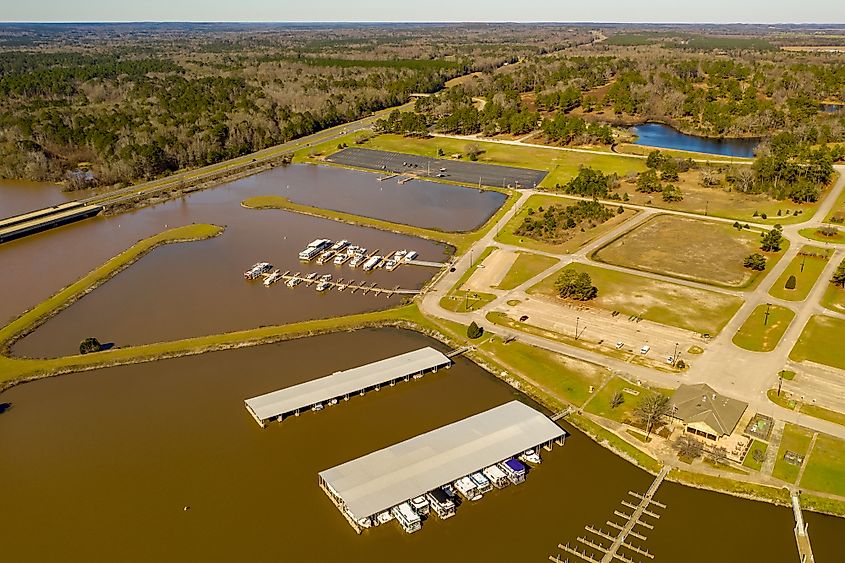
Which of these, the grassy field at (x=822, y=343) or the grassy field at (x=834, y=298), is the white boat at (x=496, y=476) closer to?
the grassy field at (x=822, y=343)

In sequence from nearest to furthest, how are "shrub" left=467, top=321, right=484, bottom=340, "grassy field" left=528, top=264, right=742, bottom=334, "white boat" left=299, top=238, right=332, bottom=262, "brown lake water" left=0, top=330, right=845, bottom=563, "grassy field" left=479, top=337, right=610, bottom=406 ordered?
1. "brown lake water" left=0, top=330, right=845, bottom=563
2. "grassy field" left=479, top=337, right=610, bottom=406
3. "shrub" left=467, top=321, right=484, bottom=340
4. "grassy field" left=528, top=264, right=742, bottom=334
5. "white boat" left=299, top=238, right=332, bottom=262

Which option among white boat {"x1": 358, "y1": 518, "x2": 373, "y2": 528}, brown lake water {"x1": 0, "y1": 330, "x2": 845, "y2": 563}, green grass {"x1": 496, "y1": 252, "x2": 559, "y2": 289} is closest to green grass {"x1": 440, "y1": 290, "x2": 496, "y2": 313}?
green grass {"x1": 496, "y1": 252, "x2": 559, "y2": 289}

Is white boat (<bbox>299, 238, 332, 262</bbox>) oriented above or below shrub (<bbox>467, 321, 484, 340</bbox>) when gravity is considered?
below

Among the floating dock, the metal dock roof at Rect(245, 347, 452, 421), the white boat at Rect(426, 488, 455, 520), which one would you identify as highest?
the floating dock

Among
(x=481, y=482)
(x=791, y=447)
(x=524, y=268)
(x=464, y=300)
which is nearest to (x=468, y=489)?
(x=481, y=482)

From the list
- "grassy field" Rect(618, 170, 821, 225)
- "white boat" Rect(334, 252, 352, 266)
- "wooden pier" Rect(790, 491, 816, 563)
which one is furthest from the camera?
"grassy field" Rect(618, 170, 821, 225)

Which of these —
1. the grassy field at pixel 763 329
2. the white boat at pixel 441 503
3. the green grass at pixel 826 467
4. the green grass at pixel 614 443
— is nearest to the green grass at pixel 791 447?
the green grass at pixel 826 467

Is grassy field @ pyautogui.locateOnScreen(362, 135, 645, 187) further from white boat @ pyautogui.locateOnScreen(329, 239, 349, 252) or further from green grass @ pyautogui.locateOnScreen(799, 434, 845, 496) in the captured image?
green grass @ pyautogui.locateOnScreen(799, 434, 845, 496)
